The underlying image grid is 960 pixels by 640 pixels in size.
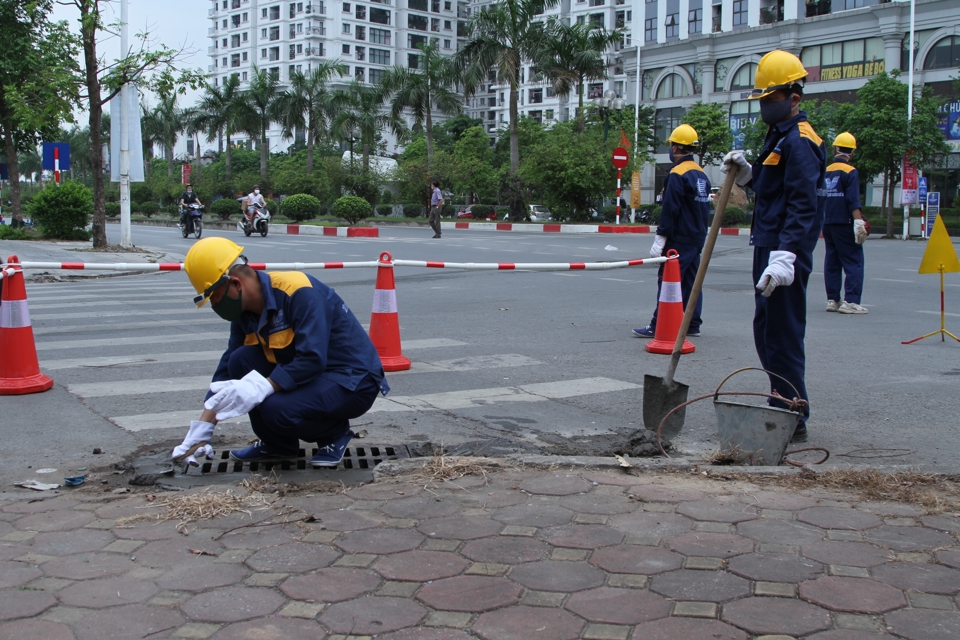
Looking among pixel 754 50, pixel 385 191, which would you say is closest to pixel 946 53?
pixel 754 50

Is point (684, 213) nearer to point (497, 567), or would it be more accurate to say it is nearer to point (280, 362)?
point (280, 362)

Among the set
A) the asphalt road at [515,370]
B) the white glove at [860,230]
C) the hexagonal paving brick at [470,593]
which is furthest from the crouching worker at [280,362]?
the white glove at [860,230]

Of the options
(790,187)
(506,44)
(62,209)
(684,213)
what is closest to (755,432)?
(790,187)

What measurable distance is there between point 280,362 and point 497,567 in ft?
5.23

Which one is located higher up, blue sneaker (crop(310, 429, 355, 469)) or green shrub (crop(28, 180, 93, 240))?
green shrub (crop(28, 180, 93, 240))

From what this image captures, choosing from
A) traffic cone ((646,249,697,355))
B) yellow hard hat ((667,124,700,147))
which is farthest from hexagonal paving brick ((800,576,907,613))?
yellow hard hat ((667,124,700,147))

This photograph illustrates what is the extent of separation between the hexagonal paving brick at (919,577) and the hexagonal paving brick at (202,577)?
219 cm

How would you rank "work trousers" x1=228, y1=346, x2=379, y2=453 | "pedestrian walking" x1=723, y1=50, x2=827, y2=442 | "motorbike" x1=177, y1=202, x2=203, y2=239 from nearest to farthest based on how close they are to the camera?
"work trousers" x1=228, y1=346, x2=379, y2=453, "pedestrian walking" x1=723, y1=50, x2=827, y2=442, "motorbike" x1=177, y1=202, x2=203, y2=239

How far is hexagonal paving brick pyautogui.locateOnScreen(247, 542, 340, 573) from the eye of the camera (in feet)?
10.4

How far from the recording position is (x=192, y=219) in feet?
91.5

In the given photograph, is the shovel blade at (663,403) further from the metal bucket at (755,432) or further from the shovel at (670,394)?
the metal bucket at (755,432)

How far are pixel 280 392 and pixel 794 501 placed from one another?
231 centimetres

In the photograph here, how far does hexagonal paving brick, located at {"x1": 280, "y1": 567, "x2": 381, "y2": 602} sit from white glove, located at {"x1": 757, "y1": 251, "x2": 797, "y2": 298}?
102 inches

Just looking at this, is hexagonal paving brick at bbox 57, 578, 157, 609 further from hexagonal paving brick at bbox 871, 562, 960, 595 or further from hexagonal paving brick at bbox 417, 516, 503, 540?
hexagonal paving brick at bbox 871, 562, 960, 595
